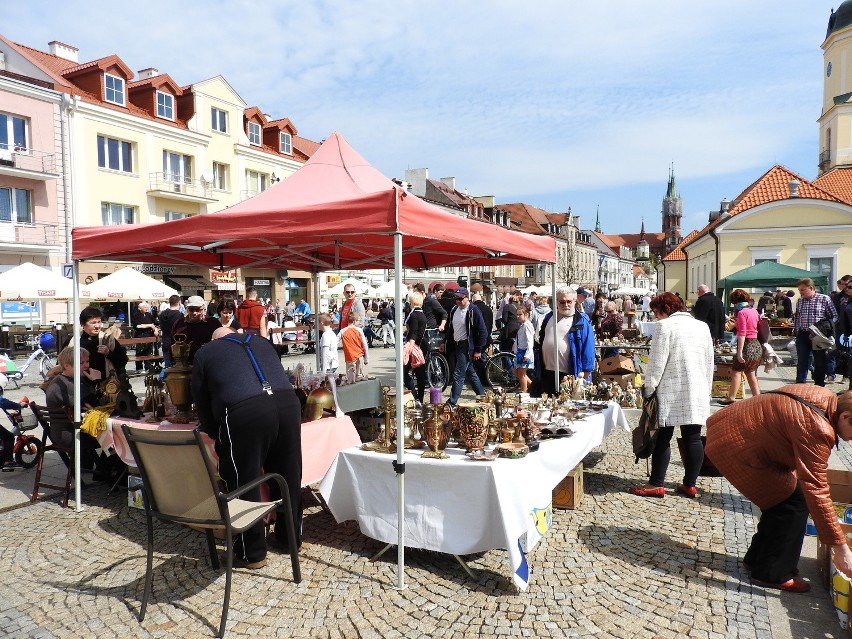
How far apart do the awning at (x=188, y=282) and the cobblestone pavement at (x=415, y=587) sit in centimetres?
2500

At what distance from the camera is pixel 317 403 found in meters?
4.81

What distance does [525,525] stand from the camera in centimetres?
354

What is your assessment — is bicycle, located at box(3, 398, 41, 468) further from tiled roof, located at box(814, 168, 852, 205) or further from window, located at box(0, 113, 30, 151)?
Answer: tiled roof, located at box(814, 168, 852, 205)

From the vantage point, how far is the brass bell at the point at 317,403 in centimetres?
479

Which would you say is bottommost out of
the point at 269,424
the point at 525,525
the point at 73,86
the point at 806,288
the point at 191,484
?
the point at 525,525

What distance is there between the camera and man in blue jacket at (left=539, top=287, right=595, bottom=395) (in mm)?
6508

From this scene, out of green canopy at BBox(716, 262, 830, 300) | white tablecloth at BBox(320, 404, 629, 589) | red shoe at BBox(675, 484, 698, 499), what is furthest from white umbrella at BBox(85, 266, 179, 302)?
green canopy at BBox(716, 262, 830, 300)

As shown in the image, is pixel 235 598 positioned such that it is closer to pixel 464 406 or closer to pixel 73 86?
pixel 464 406

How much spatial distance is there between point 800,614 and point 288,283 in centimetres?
3359

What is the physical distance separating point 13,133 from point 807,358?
25.5 metres

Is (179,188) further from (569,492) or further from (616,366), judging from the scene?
(569,492)

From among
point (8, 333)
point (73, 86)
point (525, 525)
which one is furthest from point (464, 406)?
point (73, 86)

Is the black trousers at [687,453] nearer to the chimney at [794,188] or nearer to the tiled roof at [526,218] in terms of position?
the chimney at [794,188]

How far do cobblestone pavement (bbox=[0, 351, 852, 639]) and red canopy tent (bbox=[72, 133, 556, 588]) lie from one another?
0.38m
